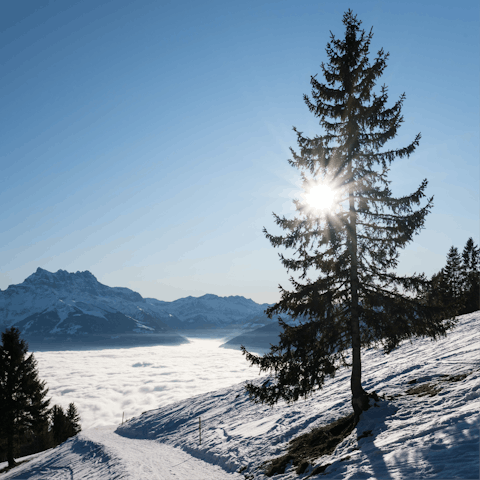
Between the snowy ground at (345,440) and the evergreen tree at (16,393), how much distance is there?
8.24 metres

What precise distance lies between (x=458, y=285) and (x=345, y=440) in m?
52.9

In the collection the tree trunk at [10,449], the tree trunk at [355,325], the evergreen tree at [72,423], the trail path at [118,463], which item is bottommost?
the evergreen tree at [72,423]

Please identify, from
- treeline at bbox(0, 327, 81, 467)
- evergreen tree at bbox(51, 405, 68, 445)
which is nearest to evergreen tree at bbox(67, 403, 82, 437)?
evergreen tree at bbox(51, 405, 68, 445)

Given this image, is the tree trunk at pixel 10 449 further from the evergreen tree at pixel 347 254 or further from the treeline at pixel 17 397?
the evergreen tree at pixel 347 254

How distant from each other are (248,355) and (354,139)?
9841 millimetres

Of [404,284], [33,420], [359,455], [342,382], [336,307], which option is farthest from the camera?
[33,420]

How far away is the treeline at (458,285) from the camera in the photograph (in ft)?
36.0

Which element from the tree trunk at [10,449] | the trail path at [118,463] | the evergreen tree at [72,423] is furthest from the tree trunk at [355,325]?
the evergreen tree at [72,423]

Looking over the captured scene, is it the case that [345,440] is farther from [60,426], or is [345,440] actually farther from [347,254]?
[60,426]

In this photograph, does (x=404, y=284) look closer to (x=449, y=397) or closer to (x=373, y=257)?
(x=373, y=257)

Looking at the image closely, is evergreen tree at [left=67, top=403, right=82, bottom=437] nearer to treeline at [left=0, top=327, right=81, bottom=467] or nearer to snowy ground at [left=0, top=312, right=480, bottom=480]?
treeline at [left=0, top=327, right=81, bottom=467]

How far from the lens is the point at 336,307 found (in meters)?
12.4

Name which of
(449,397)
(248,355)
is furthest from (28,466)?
(449,397)

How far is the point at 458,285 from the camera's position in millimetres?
51312
